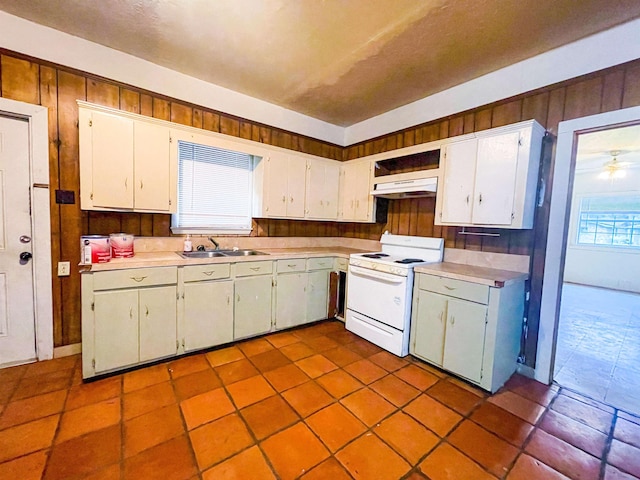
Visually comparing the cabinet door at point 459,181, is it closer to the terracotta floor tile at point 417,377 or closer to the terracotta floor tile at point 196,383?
the terracotta floor tile at point 417,377

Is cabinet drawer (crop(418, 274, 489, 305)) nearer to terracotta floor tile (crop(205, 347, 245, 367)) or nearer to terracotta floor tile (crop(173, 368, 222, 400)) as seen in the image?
terracotta floor tile (crop(205, 347, 245, 367))

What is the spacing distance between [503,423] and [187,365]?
8.09ft

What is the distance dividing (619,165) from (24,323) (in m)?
9.15

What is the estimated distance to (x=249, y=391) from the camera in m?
2.03

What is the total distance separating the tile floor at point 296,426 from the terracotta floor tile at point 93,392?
0.01 m

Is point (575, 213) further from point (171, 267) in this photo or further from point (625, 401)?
point (171, 267)

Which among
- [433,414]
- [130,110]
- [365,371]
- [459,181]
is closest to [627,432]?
[433,414]

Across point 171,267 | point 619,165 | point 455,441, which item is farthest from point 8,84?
point 619,165

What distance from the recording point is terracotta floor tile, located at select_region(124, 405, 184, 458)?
152 cm

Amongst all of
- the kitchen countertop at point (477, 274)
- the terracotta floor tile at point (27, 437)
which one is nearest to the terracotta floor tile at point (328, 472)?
the terracotta floor tile at point (27, 437)

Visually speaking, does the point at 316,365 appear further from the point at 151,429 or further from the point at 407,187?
the point at 407,187

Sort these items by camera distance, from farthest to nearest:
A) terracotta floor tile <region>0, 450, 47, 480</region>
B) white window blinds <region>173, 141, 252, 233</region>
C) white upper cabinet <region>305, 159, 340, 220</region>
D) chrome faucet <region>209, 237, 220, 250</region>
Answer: white upper cabinet <region>305, 159, 340, 220</region>, chrome faucet <region>209, 237, 220, 250</region>, white window blinds <region>173, 141, 252, 233</region>, terracotta floor tile <region>0, 450, 47, 480</region>

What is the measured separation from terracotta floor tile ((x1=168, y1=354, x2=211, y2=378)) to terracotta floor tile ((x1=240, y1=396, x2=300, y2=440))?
2.38 feet

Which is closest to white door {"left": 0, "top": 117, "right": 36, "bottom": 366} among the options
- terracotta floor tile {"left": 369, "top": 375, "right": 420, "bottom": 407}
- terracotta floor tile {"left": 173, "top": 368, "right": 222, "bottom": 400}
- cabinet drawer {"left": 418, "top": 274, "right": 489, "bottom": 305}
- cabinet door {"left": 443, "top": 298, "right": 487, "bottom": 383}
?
terracotta floor tile {"left": 173, "top": 368, "right": 222, "bottom": 400}
